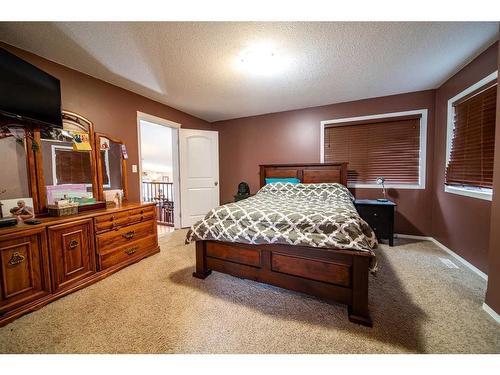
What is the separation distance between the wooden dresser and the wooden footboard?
3.09ft

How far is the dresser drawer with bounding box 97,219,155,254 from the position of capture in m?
2.02

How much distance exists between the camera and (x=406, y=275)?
2025mm

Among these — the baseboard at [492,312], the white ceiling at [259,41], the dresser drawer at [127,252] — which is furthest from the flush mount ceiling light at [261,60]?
the baseboard at [492,312]

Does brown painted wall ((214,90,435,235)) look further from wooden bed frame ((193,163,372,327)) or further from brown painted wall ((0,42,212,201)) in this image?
wooden bed frame ((193,163,372,327))

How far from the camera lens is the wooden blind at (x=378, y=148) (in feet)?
9.93

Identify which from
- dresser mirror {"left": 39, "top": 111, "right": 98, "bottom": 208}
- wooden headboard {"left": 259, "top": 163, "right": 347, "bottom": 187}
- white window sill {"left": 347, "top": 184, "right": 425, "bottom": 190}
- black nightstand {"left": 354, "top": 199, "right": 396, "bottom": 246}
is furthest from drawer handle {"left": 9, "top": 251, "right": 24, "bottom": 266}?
white window sill {"left": 347, "top": 184, "right": 425, "bottom": 190}

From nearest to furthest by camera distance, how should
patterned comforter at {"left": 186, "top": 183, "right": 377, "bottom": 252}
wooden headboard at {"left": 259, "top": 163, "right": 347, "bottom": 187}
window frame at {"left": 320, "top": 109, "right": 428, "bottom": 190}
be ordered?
patterned comforter at {"left": 186, "top": 183, "right": 377, "bottom": 252}, window frame at {"left": 320, "top": 109, "right": 428, "bottom": 190}, wooden headboard at {"left": 259, "top": 163, "right": 347, "bottom": 187}

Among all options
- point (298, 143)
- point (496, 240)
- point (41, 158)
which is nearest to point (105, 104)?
point (41, 158)

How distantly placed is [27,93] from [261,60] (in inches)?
85.3

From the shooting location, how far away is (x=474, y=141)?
2094mm

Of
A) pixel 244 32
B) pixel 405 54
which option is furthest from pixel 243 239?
pixel 405 54
